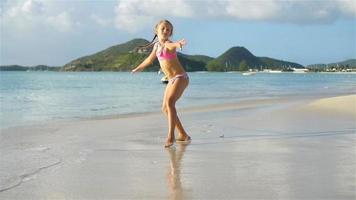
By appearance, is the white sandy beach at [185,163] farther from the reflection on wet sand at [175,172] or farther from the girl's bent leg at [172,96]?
the girl's bent leg at [172,96]

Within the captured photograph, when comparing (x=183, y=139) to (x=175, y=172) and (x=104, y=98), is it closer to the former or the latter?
(x=175, y=172)

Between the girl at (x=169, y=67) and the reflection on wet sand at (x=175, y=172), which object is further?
the girl at (x=169, y=67)

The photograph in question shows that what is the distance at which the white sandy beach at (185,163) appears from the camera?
5082 mm

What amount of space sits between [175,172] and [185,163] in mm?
637

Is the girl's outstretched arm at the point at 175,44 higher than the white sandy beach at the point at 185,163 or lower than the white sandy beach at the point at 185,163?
higher

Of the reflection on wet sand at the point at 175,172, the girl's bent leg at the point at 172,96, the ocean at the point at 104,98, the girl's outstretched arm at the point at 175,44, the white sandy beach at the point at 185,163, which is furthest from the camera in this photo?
the ocean at the point at 104,98

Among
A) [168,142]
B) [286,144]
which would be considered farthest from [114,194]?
[286,144]

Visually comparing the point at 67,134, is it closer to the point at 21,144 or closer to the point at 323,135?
the point at 21,144

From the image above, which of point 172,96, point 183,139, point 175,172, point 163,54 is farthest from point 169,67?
point 175,172

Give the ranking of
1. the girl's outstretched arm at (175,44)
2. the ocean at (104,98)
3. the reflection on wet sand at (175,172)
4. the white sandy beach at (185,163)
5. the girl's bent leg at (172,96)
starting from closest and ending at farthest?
the reflection on wet sand at (175,172) < the white sandy beach at (185,163) < the girl's outstretched arm at (175,44) < the girl's bent leg at (172,96) < the ocean at (104,98)

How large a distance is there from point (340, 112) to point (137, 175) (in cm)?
981

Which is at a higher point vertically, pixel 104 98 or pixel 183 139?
pixel 183 139

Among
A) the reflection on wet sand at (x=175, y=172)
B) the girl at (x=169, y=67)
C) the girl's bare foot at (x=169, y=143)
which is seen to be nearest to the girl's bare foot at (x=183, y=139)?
the girl at (x=169, y=67)

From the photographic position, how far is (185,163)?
6.62 metres
